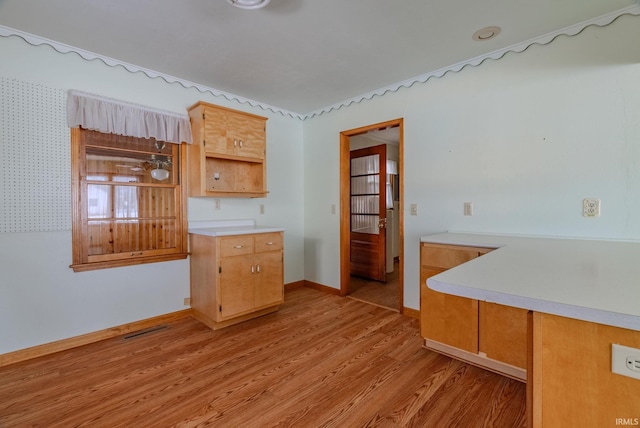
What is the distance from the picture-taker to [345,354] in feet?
7.29

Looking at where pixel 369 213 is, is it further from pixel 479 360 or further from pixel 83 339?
pixel 83 339

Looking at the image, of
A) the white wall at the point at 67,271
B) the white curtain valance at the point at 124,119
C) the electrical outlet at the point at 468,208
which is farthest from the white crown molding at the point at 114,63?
the electrical outlet at the point at 468,208

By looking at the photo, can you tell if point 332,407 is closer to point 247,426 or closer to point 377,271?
point 247,426

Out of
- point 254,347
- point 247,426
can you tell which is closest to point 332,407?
point 247,426

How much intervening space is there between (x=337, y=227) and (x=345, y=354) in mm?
1724

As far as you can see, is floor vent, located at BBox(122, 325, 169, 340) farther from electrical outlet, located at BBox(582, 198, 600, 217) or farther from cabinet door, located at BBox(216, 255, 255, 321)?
electrical outlet, located at BBox(582, 198, 600, 217)

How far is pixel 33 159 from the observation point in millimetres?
2195

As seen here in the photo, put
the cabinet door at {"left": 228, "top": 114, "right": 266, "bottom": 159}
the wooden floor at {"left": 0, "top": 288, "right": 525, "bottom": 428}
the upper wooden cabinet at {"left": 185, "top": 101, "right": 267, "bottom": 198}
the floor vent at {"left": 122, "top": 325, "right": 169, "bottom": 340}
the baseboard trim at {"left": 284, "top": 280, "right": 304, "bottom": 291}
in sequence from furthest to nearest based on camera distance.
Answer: the baseboard trim at {"left": 284, "top": 280, "right": 304, "bottom": 291}
the cabinet door at {"left": 228, "top": 114, "right": 266, "bottom": 159}
the upper wooden cabinet at {"left": 185, "top": 101, "right": 267, "bottom": 198}
the floor vent at {"left": 122, "top": 325, "right": 169, "bottom": 340}
the wooden floor at {"left": 0, "top": 288, "right": 525, "bottom": 428}

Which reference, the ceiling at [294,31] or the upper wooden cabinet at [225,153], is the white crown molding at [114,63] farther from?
the upper wooden cabinet at [225,153]

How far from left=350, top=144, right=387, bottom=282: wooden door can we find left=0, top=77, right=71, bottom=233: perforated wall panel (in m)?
3.45

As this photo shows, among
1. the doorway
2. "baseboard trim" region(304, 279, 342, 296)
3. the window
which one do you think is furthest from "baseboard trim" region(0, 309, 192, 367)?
the doorway

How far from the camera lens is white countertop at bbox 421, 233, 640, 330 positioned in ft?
2.35

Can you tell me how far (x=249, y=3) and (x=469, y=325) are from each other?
252 centimetres

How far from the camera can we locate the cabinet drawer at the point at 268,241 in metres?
2.89
